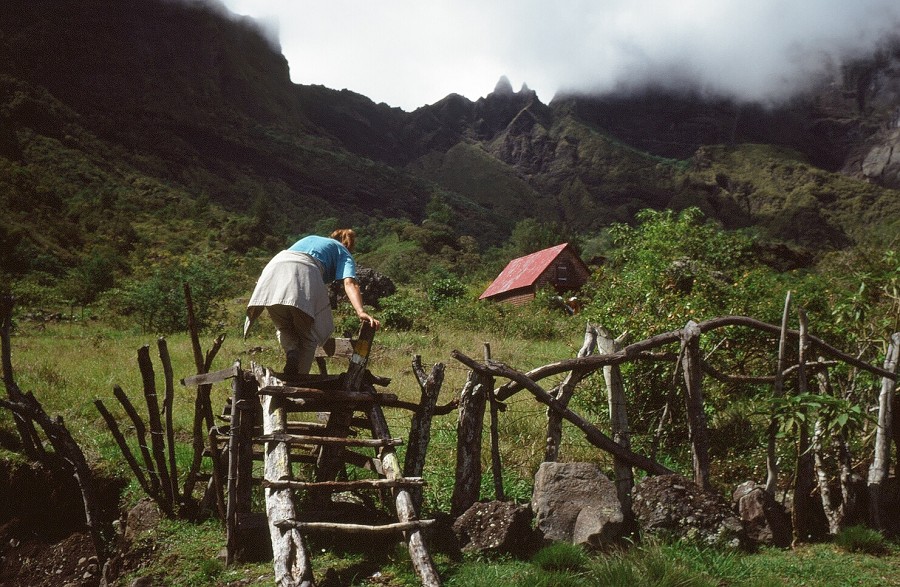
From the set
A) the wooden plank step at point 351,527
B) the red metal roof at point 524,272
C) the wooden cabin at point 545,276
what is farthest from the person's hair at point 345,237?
the red metal roof at point 524,272

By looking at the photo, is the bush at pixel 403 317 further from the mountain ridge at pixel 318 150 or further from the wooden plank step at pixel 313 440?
Answer: the mountain ridge at pixel 318 150

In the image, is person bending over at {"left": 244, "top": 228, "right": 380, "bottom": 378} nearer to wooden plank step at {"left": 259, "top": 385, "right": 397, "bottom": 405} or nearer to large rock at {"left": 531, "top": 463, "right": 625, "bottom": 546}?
wooden plank step at {"left": 259, "top": 385, "right": 397, "bottom": 405}

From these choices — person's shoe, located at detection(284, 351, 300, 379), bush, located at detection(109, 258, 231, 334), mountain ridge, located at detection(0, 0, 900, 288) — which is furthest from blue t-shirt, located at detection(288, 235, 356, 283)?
mountain ridge, located at detection(0, 0, 900, 288)

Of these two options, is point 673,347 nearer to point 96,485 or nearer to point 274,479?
point 274,479

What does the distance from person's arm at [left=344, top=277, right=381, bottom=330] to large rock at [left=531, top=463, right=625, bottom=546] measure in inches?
80.5

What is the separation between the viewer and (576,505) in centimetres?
514

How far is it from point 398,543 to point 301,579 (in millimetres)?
1077

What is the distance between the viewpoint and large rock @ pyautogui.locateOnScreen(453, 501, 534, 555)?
4.90 meters

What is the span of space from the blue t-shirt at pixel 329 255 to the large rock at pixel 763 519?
4104 mm

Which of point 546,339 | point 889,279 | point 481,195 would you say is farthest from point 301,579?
point 481,195

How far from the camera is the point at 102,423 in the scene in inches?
360

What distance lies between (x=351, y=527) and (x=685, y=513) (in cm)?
269

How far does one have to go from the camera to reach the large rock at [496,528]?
16.1 feet

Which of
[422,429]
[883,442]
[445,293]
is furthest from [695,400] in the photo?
[445,293]
